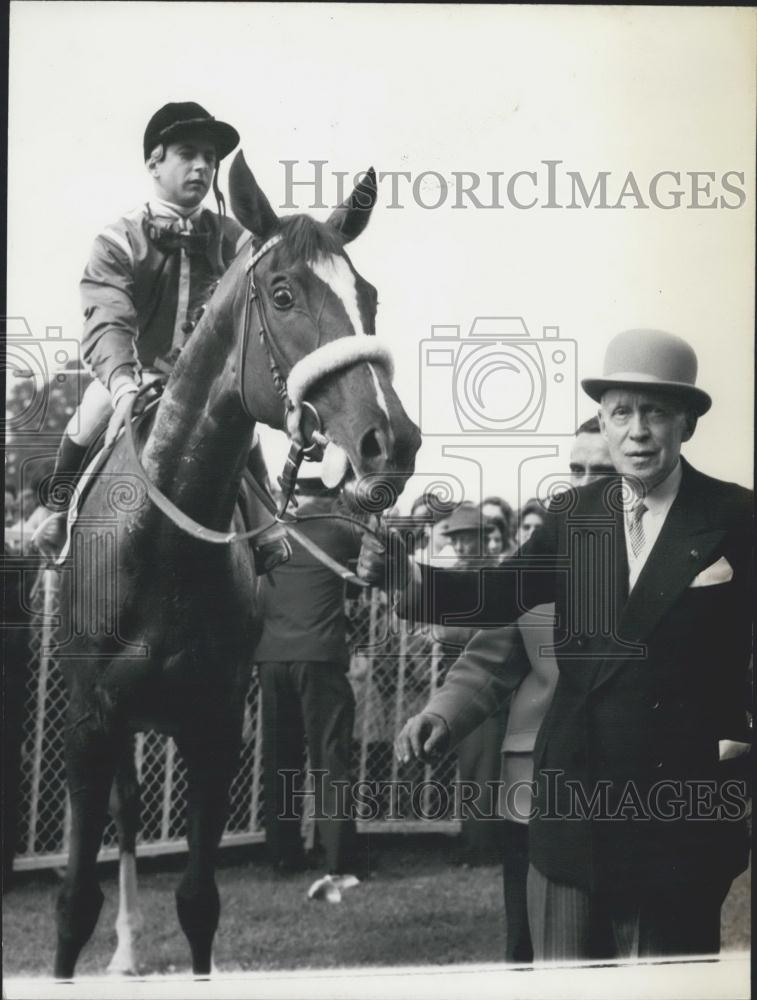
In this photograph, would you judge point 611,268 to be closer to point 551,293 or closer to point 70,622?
point 551,293

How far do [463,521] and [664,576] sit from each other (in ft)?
2.48

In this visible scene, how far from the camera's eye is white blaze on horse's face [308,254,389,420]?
11.4 ft

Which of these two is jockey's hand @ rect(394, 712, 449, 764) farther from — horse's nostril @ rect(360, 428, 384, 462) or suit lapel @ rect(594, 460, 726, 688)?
horse's nostril @ rect(360, 428, 384, 462)

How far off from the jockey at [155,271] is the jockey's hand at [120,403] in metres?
0.03

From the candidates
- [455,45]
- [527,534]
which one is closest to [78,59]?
[455,45]

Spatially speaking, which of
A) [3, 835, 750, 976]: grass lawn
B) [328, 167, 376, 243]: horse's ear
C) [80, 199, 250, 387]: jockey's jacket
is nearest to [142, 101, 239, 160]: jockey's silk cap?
[80, 199, 250, 387]: jockey's jacket

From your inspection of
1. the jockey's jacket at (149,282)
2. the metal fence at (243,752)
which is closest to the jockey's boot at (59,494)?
the metal fence at (243,752)

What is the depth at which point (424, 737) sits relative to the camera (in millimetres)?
4004

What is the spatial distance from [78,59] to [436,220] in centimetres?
147

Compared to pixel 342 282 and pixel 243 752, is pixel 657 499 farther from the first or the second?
pixel 243 752

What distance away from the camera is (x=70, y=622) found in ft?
12.9

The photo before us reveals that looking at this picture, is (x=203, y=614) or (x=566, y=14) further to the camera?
(x=566, y=14)

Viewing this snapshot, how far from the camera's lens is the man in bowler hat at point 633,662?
3.94 meters

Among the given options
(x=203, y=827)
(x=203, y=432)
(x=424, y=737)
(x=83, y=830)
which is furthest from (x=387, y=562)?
(x=83, y=830)
